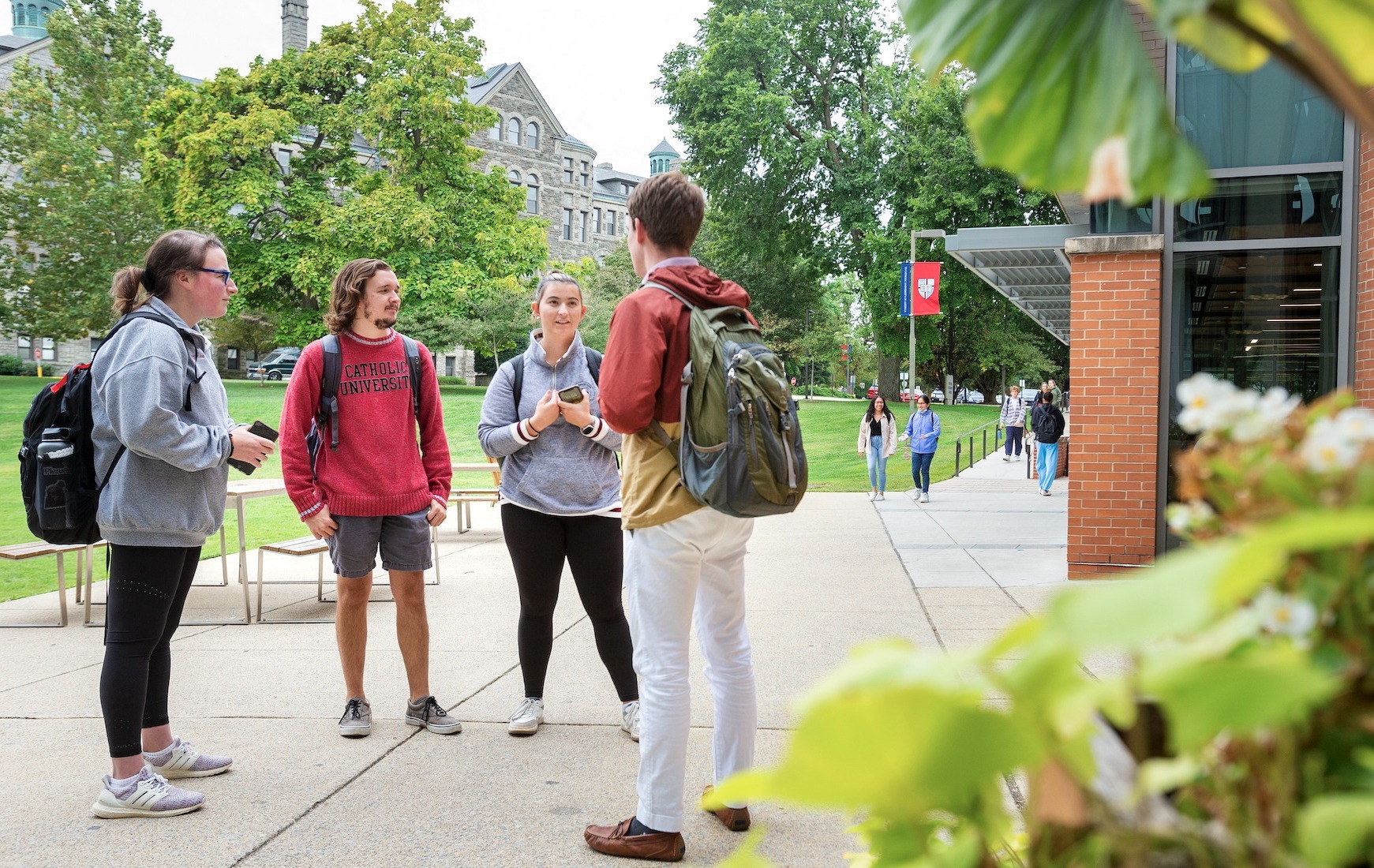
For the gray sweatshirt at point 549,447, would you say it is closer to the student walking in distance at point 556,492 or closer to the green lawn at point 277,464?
the student walking in distance at point 556,492

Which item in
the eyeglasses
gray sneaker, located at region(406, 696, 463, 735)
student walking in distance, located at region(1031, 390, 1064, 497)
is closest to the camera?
the eyeglasses

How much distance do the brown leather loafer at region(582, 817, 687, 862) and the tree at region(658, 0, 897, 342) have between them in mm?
34715

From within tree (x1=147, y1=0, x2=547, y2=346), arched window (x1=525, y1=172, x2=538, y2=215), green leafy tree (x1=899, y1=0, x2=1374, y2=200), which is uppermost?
arched window (x1=525, y1=172, x2=538, y2=215)

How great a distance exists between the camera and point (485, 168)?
59.9 m

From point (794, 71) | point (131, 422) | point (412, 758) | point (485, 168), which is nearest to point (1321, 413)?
point (131, 422)

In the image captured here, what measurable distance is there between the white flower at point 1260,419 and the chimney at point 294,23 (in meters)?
54.7

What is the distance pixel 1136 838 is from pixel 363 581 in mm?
4177

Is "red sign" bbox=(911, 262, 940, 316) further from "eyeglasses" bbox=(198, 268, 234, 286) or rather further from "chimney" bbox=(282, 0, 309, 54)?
"chimney" bbox=(282, 0, 309, 54)

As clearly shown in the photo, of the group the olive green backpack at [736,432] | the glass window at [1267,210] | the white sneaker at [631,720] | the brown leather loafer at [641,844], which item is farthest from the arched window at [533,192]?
the brown leather loafer at [641,844]

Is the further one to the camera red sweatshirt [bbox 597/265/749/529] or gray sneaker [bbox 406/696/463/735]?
gray sneaker [bbox 406/696/463/735]

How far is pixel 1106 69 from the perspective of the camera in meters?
0.86

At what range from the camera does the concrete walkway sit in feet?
11.3

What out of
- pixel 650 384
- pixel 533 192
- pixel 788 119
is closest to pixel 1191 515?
pixel 650 384

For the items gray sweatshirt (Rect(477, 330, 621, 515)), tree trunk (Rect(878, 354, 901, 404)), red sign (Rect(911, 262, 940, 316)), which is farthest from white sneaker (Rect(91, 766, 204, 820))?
tree trunk (Rect(878, 354, 901, 404))
